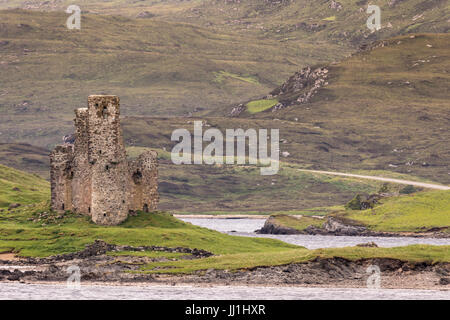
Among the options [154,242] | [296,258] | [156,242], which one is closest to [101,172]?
[154,242]

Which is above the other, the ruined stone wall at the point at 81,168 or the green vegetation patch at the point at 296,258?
the ruined stone wall at the point at 81,168

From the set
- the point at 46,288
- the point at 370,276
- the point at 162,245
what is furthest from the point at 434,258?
the point at 46,288

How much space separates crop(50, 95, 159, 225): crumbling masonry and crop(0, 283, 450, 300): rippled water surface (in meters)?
20.4

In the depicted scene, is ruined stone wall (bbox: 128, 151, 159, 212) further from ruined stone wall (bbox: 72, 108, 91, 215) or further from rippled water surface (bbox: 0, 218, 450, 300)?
rippled water surface (bbox: 0, 218, 450, 300)

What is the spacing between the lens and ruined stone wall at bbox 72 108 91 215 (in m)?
122

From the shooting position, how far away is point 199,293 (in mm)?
98875

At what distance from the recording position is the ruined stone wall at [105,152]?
120 metres

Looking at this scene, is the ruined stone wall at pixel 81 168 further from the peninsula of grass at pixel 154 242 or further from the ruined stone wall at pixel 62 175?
the peninsula of grass at pixel 154 242

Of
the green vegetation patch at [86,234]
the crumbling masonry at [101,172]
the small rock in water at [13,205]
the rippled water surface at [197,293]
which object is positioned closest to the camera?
the rippled water surface at [197,293]

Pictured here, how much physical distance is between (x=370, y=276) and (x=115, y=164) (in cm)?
3305

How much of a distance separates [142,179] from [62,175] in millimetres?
9723

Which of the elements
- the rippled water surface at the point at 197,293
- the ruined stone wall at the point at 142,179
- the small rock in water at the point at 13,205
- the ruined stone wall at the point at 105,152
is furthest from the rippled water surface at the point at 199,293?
the small rock in water at the point at 13,205

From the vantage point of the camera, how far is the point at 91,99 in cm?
11969
